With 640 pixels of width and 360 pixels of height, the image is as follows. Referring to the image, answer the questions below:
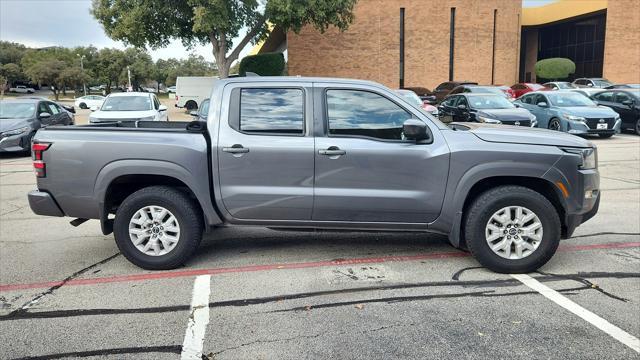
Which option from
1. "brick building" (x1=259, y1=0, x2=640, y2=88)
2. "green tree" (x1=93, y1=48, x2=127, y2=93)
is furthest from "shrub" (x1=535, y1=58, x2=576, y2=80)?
"green tree" (x1=93, y1=48, x2=127, y2=93)

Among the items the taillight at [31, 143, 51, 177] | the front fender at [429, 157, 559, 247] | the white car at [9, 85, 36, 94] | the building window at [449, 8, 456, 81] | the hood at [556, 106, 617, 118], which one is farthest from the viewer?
the white car at [9, 85, 36, 94]

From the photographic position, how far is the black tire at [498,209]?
15.0ft

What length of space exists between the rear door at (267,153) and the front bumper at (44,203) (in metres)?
1.65

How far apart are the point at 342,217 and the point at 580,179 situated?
7.26 ft

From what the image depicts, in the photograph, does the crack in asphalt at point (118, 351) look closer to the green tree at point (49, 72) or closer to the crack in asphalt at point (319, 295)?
the crack in asphalt at point (319, 295)

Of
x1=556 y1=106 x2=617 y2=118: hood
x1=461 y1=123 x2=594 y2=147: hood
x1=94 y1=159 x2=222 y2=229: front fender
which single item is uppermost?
x1=461 y1=123 x2=594 y2=147: hood

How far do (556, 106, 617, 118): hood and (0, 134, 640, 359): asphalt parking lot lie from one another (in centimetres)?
1059

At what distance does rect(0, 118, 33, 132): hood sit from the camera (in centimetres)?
1334

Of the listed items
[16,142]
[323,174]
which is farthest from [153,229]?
[16,142]

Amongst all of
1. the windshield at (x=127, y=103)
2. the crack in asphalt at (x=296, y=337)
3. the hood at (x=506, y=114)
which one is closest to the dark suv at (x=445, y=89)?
the hood at (x=506, y=114)

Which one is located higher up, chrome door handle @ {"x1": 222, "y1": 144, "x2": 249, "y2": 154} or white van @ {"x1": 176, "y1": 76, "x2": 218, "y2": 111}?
white van @ {"x1": 176, "y1": 76, "x2": 218, "y2": 111}

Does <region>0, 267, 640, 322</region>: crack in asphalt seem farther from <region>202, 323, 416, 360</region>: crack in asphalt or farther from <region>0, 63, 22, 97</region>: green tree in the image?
<region>0, 63, 22, 97</region>: green tree

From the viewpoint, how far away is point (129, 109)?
49.1 ft

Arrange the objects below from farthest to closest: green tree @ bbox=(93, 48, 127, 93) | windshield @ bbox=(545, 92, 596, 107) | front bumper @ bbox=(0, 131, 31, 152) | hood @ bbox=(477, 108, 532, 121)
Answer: green tree @ bbox=(93, 48, 127, 93)
windshield @ bbox=(545, 92, 596, 107)
hood @ bbox=(477, 108, 532, 121)
front bumper @ bbox=(0, 131, 31, 152)
